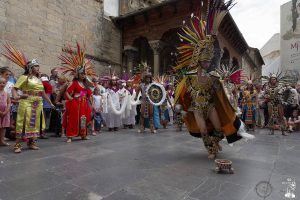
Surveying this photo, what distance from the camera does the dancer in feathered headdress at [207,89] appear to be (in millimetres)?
4746

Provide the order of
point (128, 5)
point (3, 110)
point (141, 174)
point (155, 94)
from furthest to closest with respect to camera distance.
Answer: point (128, 5) < point (155, 94) < point (3, 110) < point (141, 174)

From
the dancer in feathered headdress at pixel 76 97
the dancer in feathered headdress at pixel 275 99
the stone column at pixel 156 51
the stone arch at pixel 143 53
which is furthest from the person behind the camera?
the stone arch at pixel 143 53

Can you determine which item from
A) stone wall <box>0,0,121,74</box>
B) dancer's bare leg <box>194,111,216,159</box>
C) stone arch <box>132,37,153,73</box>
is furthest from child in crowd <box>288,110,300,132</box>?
stone arch <box>132,37,153,73</box>

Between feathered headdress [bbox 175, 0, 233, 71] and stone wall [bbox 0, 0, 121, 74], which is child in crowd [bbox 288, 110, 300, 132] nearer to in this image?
feathered headdress [bbox 175, 0, 233, 71]

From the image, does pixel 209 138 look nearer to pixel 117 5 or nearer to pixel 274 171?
pixel 274 171

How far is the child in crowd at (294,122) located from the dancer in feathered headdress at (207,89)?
6.75m

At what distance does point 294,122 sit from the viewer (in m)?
10.7

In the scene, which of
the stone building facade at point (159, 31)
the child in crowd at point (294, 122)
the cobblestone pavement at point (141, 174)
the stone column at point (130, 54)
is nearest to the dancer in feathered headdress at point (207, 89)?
the cobblestone pavement at point (141, 174)

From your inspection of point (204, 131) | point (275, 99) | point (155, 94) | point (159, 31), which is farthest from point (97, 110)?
point (159, 31)

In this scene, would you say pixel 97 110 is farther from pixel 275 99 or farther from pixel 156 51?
pixel 156 51

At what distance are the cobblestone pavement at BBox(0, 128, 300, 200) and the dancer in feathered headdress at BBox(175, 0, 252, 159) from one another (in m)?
0.47

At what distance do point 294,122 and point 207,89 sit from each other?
24.7 feet

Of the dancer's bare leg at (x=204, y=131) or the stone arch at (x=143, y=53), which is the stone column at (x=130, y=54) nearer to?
the stone arch at (x=143, y=53)

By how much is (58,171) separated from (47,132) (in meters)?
5.40
